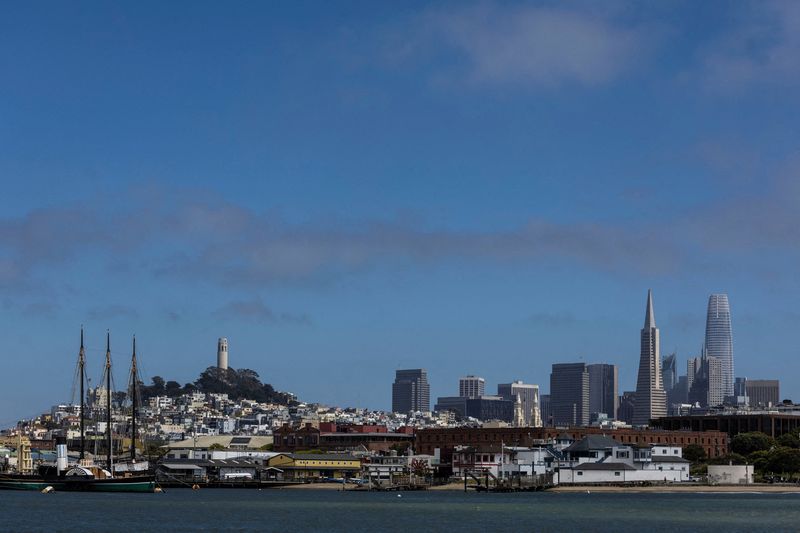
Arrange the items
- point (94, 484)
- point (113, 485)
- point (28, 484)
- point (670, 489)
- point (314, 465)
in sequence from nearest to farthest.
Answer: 1. point (94, 484)
2. point (113, 485)
3. point (28, 484)
4. point (670, 489)
5. point (314, 465)

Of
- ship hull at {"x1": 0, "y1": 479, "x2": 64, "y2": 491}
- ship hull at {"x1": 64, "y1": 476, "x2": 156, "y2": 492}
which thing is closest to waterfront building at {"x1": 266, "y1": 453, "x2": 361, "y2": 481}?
ship hull at {"x1": 0, "y1": 479, "x2": 64, "y2": 491}

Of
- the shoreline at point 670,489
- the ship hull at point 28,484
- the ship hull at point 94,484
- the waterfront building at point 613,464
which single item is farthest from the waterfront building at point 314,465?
the ship hull at point 28,484

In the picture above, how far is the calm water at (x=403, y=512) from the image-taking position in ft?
299

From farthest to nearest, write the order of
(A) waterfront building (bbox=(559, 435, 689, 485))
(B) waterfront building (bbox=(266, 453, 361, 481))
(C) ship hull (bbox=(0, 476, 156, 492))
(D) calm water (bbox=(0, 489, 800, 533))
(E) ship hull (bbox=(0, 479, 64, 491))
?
(B) waterfront building (bbox=(266, 453, 361, 481)) → (A) waterfront building (bbox=(559, 435, 689, 485)) → (E) ship hull (bbox=(0, 479, 64, 491)) → (C) ship hull (bbox=(0, 476, 156, 492)) → (D) calm water (bbox=(0, 489, 800, 533))

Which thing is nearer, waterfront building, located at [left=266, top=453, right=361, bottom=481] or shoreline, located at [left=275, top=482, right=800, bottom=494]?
shoreline, located at [left=275, top=482, right=800, bottom=494]

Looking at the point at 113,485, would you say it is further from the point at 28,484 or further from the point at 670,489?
the point at 670,489

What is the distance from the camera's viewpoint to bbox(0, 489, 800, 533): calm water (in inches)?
3585

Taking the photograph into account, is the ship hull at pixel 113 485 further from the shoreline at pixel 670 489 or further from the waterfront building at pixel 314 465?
the waterfront building at pixel 314 465

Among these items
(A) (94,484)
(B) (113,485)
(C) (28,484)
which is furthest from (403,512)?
(C) (28,484)

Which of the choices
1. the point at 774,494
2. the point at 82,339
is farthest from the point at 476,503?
the point at 82,339

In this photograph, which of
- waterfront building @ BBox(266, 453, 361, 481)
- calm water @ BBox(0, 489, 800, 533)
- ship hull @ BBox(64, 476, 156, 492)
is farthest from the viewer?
waterfront building @ BBox(266, 453, 361, 481)

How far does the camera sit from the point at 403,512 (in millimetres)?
109250

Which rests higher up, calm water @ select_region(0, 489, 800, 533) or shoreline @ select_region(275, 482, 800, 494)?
calm water @ select_region(0, 489, 800, 533)

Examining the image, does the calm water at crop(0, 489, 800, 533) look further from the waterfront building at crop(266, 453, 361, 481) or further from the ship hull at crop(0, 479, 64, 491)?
the waterfront building at crop(266, 453, 361, 481)
